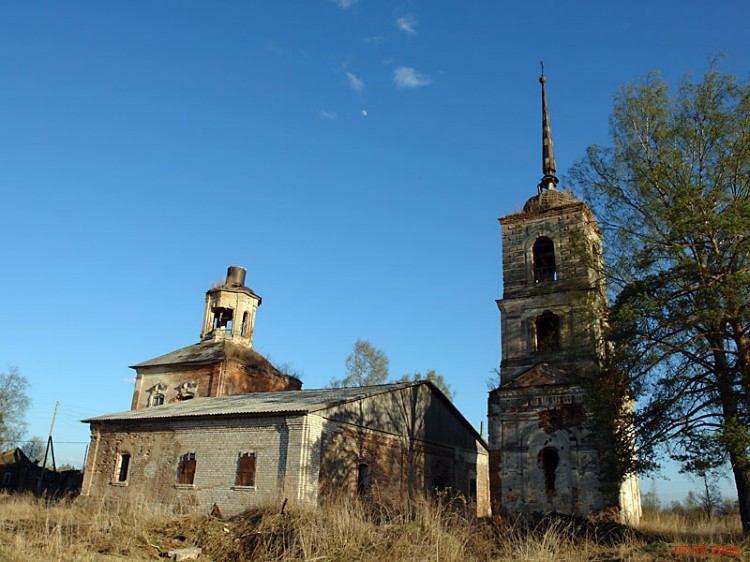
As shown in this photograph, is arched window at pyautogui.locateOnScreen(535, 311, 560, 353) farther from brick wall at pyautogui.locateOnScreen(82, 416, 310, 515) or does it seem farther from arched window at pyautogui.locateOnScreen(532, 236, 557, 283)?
brick wall at pyautogui.locateOnScreen(82, 416, 310, 515)

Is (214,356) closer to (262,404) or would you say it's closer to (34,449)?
(262,404)

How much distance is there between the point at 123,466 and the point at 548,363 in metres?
15.4

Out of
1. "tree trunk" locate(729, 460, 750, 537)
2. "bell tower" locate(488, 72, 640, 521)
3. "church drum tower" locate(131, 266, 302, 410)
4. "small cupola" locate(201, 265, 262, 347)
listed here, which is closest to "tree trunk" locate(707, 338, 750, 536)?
"tree trunk" locate(729, 460, 750, 537)

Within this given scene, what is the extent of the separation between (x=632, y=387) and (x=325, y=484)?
30.1 ft

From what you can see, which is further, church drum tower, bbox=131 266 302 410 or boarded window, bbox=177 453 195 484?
church drum tower, bbox=131 266 302 410

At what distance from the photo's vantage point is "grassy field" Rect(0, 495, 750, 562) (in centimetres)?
1014

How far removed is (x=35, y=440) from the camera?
72938mm

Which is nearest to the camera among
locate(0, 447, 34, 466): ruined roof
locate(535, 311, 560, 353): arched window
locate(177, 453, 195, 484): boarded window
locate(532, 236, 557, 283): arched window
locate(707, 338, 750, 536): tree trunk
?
locate(707, 338, 750, 536): tree trunk

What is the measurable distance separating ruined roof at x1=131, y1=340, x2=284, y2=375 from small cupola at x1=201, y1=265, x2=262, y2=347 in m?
Answer: 0.54

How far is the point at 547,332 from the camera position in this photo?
66.3ft

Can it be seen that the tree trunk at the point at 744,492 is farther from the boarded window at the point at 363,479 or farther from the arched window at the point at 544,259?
the boarded window at the point at 363,479

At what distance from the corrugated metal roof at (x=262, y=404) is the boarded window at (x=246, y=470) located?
4.46 feet

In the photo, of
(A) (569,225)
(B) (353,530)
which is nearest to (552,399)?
(A) (569,225)

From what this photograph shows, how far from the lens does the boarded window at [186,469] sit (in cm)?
1957
